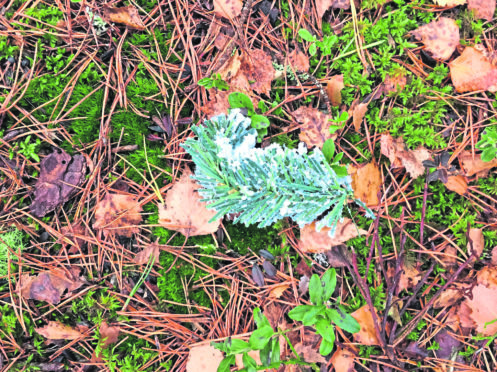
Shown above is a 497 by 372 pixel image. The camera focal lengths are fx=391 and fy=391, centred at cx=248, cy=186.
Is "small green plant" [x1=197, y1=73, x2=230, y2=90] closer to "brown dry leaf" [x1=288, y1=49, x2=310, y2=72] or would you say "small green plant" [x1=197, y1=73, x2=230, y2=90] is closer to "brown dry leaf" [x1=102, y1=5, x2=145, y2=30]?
"brown dry leaf" [x1=288, y1=49, x2=310, y2=72]

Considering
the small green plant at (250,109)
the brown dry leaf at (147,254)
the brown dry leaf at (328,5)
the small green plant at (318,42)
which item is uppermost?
the brown dry leaf at (328,5)

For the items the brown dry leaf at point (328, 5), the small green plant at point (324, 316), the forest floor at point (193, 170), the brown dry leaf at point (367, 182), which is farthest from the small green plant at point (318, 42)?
the small green plant at point (324, 316)

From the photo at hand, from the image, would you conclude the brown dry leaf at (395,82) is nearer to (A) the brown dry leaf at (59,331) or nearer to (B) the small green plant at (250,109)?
(B) the small green plant at (250,109)

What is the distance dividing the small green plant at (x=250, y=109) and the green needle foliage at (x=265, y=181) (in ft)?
1.00

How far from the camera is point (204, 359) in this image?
6.62ft

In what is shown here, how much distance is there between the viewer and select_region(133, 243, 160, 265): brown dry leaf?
210 centimetres

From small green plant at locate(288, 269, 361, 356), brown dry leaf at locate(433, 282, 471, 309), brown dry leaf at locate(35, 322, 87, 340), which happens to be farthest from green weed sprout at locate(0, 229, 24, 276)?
brown dry leaf at locate(433, 282, 471, 309)

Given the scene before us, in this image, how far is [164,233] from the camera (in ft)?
6.88

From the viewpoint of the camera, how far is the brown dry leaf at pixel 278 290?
6.79 ft

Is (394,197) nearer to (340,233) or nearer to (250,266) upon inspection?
(340,233)

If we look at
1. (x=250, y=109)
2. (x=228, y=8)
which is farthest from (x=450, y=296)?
(x=228, y=8)

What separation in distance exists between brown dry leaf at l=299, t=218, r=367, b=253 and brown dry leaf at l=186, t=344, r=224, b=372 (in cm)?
72

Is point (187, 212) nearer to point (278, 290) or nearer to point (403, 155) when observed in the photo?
point (278, 290)

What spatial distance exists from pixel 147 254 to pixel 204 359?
0.62 metres
